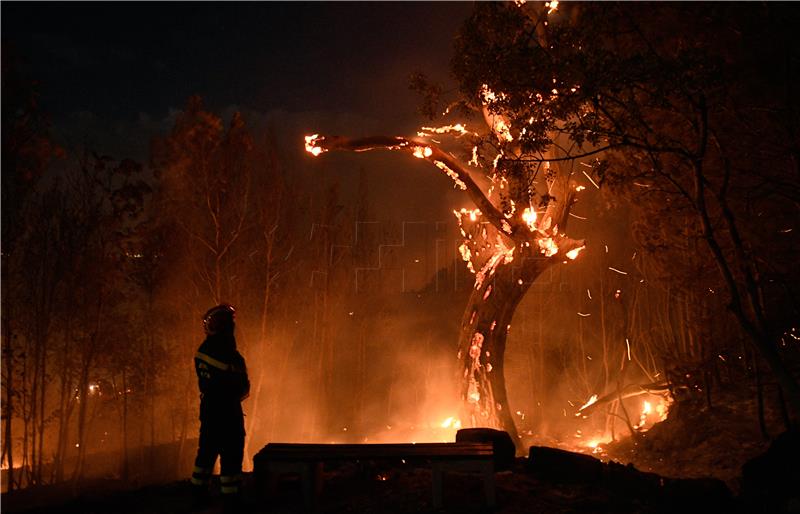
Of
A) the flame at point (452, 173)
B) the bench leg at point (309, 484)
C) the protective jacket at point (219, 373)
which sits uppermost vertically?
the flame at point (452, 173)

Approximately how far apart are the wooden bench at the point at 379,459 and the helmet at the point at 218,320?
113 cm

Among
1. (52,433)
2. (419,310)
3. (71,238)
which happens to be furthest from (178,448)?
(419,310)

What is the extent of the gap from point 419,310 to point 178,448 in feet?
41.1

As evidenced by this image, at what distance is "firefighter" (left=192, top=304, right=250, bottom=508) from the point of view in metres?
5.21

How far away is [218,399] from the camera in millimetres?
5266

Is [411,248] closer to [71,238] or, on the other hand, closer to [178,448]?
[178,448]

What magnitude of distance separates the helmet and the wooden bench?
3.72 ft

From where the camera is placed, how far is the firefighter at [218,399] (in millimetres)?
5207

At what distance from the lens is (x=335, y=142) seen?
10.9 meters

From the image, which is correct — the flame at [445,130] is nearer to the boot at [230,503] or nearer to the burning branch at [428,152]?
the burning branch at [428,152]

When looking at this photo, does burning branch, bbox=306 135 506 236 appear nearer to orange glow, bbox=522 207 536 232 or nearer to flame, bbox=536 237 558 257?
orange glow, bbox=522 207 536 232

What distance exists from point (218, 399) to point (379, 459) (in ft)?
5.02

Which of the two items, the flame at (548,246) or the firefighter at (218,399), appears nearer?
the firefighter at (218,399)

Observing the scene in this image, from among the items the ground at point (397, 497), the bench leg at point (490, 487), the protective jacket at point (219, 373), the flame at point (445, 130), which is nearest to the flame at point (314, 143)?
the flame at point (445, 130)
